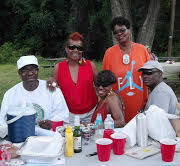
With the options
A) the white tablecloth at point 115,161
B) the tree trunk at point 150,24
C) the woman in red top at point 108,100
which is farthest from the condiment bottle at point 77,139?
the tree trunk at point 150,24

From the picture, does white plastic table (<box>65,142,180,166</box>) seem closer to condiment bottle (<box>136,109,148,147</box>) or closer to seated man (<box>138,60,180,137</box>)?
condiment bottle (<box>136,109,148,147</box>)

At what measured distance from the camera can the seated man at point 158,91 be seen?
2846mm

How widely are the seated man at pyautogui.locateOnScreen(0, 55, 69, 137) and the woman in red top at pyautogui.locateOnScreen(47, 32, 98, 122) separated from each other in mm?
298

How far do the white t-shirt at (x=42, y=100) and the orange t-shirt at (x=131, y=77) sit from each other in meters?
0.91

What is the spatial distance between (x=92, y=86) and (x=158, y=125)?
4.22 feet

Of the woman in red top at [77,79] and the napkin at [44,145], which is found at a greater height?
the woman in red top at [77,79]

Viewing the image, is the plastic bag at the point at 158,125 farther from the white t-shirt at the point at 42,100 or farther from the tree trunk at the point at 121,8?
the tree trunk at the point at 121,8

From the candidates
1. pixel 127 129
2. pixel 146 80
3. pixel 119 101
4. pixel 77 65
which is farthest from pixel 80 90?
pixel 127 129

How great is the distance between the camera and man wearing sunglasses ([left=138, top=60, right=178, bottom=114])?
112 inches

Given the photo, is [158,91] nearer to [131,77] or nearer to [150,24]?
[131,77]

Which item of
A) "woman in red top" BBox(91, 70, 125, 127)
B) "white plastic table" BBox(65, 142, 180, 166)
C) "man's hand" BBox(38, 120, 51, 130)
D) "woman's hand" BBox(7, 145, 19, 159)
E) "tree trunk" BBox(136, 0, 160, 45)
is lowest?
"white plastic table" BBox(65, 142, 180, 166)

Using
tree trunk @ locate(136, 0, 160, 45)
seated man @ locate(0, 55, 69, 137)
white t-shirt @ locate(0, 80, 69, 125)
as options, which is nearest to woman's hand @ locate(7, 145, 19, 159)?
seated man @ locate(0, 55, 69, 137)

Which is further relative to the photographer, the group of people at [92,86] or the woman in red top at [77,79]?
the woman in red top at [77,79]

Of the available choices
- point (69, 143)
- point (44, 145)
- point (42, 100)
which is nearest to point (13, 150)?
point (44, 145)
